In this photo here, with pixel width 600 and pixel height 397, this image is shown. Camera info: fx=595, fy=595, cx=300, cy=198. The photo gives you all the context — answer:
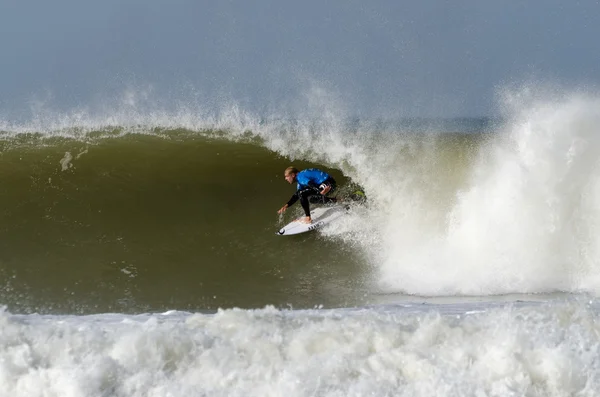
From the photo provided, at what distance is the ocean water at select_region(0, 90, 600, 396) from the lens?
5.46m

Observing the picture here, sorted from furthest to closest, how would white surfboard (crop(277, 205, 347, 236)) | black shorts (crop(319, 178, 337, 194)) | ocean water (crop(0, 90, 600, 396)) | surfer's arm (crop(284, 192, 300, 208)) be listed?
black shorts (crop(319, 178, 337, 194))
white surfboard (crop(277, 205, 347, 236))
surfer's arm (crop(284, 192, 300, 208))
ocean water (crop(0, 90, 600, 396))

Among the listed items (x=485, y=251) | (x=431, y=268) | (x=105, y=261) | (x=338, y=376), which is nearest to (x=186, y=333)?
(x=338, y=376)

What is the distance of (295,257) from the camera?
27.2 feet

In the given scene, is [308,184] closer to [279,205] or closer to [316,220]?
[316,220]

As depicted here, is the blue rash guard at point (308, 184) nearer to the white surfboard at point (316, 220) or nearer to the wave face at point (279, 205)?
the white surfboard at point (316, 220)

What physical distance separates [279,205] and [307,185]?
697 millimetres

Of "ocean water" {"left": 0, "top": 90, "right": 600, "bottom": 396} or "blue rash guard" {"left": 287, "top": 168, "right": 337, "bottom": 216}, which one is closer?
"ocean water" {"left": 0, "top": 90, "right": 600, "bottom": 396}

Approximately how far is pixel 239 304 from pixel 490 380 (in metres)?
3.33

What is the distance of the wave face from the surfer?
1.48 feet


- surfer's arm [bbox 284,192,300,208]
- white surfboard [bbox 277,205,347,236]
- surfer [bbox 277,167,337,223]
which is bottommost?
white surfboard [bbox 277,205,347,236]

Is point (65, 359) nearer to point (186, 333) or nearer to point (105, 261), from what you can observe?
point (186, 333)

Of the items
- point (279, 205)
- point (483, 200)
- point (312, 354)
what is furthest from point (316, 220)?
point (312, 354)

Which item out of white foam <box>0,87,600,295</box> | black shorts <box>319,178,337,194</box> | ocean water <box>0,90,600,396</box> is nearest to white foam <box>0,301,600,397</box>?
ocean water <box>0,90,600,396</box>

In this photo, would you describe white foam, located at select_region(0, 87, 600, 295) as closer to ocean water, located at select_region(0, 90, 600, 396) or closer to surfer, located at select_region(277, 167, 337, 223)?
ocean water, located at select_region(0, 90, 600, 396)
